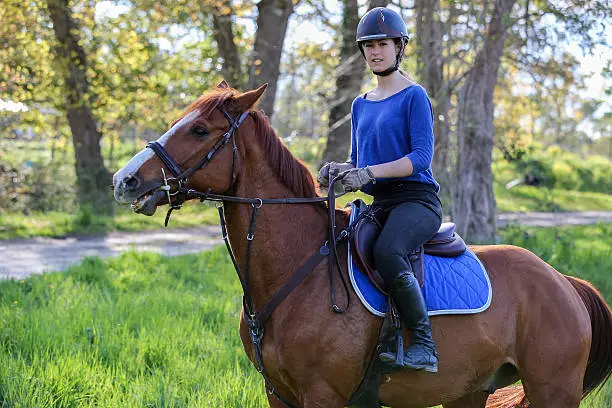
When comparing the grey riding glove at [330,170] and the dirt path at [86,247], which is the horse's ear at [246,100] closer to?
the grey riding glove at [330,170]

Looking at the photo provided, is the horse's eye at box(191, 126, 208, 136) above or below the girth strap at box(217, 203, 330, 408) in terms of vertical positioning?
above

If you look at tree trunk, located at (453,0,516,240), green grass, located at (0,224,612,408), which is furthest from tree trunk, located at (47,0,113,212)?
tree trunk, located at (453,0,516,240)

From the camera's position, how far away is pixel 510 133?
45.6ft

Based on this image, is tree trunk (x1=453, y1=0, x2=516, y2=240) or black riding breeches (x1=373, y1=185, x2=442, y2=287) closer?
black riding breeches (x1=373, y1=185, x2=442, y2=287)

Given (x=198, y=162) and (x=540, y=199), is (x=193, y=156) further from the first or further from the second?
(x=540, y=199)

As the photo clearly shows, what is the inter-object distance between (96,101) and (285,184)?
45.2ft

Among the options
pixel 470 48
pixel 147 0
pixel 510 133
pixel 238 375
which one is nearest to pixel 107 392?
pixel 238 375

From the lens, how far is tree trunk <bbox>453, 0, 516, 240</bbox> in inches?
435

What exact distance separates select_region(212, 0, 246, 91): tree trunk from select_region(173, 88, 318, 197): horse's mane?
1091cm

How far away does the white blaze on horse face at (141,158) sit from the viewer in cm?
311

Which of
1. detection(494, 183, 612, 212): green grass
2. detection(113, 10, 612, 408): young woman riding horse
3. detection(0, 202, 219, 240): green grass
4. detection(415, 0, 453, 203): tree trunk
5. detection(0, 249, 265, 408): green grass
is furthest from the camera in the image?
detection(494, 183, 612, 212): green grass

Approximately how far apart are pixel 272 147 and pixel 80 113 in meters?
15.6

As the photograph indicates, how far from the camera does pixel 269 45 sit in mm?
13062

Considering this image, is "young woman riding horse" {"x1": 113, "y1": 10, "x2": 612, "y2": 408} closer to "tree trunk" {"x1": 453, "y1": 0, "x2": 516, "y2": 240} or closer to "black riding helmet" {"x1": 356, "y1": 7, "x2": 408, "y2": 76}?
"black riding helmet" {"x1": 356, "y1": 7, "x2": 408, "y2": 76}
